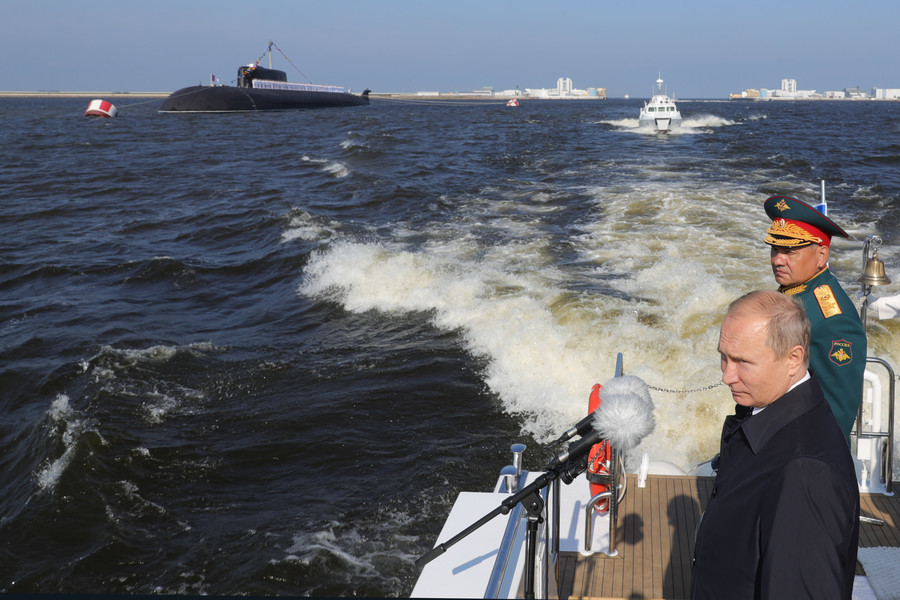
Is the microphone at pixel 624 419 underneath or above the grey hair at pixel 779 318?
underneath

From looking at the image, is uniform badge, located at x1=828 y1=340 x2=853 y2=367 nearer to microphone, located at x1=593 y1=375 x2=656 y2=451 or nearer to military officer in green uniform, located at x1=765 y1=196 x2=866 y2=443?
military officer in green uniform, located at x1=765 y1=196 x2=866 y2=443

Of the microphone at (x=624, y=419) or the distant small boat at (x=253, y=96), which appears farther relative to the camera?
the distant small boat at (x=253, y=96)

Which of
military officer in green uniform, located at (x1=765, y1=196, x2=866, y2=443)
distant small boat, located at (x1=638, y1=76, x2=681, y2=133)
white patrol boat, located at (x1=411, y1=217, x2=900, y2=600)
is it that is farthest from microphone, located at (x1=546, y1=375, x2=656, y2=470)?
distant small boat, located at (x1=638, y1=76, x2=681, y2=133)

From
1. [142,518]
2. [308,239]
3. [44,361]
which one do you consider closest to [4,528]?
[142,518]

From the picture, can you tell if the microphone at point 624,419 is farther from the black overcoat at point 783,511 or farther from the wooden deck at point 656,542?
the wooden deck at point 656,542

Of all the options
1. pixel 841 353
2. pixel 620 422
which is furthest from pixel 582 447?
pixel 841 353

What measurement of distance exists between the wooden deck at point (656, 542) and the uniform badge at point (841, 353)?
1.39m

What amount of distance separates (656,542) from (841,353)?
1626mm

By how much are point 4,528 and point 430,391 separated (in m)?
4.41

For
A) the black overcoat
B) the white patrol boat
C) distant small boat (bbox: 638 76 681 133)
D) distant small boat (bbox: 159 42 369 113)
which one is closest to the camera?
the black overcoat

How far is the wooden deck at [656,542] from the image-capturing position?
357 centimetres

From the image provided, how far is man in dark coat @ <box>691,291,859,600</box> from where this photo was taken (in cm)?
156

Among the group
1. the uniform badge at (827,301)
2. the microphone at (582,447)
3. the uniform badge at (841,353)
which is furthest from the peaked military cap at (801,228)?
the microphone at (582,447)

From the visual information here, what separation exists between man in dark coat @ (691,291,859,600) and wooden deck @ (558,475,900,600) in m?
1.81
